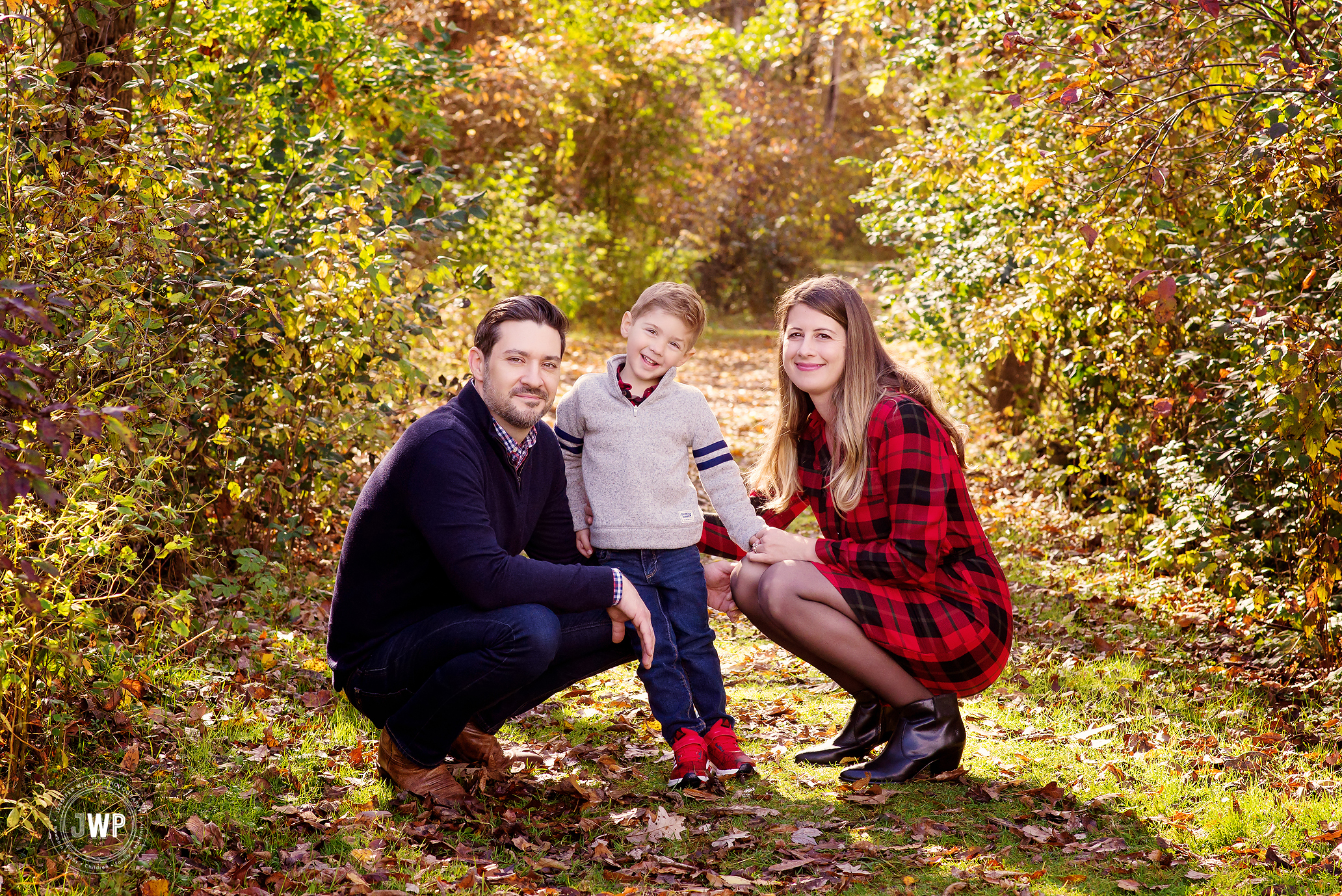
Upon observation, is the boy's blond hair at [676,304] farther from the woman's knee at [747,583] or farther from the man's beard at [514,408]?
the woman's knee at [747,583]

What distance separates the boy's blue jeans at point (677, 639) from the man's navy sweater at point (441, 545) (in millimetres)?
408

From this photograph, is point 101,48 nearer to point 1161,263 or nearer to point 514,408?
point 514,408

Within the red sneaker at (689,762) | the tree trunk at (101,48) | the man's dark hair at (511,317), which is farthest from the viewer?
the tree trunk at (101,48)

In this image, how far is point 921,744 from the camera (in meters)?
3.78

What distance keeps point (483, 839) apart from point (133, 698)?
1398 millimetres

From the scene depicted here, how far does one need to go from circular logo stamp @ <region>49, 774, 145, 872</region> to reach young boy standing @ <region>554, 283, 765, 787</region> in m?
1.60

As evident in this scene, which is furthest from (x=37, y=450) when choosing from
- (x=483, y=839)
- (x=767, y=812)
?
(x=767, y=812)

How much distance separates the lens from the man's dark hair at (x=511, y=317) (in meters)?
3.61

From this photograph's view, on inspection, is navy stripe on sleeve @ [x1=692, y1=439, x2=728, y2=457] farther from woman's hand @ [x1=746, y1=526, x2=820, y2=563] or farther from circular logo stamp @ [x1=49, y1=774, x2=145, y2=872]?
circular logo stamp @ [x1=49, y1=774, x2=145, y2=872]

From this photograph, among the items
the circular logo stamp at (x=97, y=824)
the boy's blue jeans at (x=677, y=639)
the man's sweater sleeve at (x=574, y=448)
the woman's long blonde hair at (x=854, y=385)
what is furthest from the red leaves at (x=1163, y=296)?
the circular logo stamp at (x=97, y=824)

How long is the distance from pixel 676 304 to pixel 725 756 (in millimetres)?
1558

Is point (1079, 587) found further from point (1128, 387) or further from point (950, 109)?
point (950, 109)

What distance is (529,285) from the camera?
1355 centimetres

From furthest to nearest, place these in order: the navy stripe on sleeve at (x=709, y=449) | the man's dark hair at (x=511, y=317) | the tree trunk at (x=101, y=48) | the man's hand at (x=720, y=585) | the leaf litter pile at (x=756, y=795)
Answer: the tree trunk at (x=101, y=48), the man's hand at (x=720, y=585), the navy stripe on sleeve at (x=709, y=449), the man's dark hair at (x=511, y=317), the leaf litter pile at (x=756, y=795)
